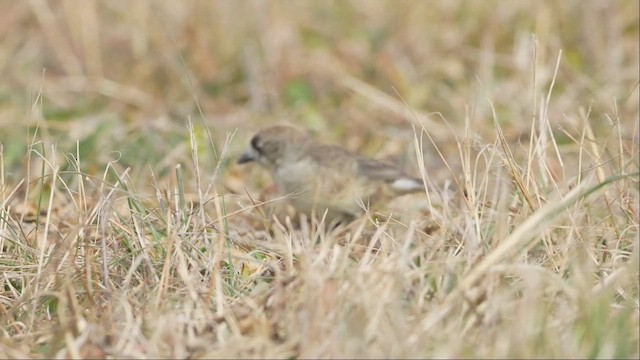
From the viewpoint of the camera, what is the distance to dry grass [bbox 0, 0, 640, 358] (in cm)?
320

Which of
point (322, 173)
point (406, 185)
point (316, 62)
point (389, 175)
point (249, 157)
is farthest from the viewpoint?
point (316, 62)

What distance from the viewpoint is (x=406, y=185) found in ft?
20.2

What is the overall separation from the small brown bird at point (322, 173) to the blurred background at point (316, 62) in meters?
0.90

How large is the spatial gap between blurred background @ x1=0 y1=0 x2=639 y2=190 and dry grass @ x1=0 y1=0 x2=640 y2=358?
0.02 metres

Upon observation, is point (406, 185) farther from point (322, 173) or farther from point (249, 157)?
point (249, 157)

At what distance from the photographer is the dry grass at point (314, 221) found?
3.20m

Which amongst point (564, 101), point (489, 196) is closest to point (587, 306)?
point (489, 196)

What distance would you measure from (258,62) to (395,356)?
19.4 ft

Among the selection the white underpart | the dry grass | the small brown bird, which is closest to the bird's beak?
the small brown bird

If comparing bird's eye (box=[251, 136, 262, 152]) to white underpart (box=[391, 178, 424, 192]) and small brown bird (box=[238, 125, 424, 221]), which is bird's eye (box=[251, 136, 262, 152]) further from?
white underpart (box=[391, 178, 424, 192])

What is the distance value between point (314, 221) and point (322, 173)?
170 cm

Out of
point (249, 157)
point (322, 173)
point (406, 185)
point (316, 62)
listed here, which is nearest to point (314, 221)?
point (406, 185)

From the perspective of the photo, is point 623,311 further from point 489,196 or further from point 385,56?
point 385,56

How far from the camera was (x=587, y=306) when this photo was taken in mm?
3092
